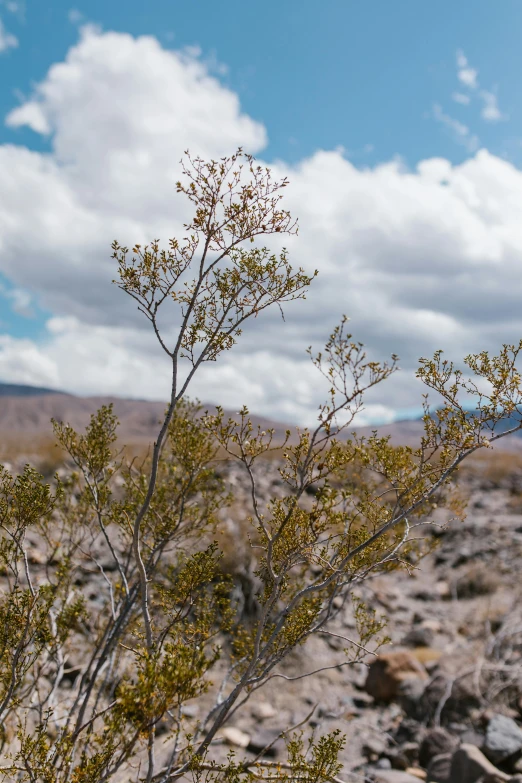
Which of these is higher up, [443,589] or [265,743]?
[443,589]

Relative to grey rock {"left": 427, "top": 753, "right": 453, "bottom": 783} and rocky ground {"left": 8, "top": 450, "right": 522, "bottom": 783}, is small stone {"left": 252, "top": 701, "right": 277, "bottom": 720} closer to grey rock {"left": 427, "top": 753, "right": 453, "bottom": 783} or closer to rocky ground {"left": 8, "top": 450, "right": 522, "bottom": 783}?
rocky ground {"left": 8, "top": 450, "right": 522, "bottom": 783}

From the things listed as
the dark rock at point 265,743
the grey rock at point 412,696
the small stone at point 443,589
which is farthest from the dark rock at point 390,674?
the small stone at point 443,589

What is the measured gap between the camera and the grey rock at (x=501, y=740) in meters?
9.29

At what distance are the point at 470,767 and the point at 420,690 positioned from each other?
11.9ft

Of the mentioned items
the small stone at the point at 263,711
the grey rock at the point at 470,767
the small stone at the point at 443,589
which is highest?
the grey rock at the point at 470,767

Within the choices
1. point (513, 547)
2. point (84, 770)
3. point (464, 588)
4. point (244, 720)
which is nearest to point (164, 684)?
point (84, 770)

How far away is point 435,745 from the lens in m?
10.1

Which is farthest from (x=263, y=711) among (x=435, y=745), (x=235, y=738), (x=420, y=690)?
(x=435, y=745)

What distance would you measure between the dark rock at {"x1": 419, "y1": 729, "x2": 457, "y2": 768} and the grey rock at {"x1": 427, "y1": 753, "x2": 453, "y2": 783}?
0.30 m

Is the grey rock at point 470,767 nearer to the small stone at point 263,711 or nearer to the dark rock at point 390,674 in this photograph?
the dark rock at point 390,674

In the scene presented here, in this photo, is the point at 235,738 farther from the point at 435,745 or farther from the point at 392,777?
the point at 435,745

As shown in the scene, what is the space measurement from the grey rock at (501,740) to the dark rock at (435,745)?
0.70m

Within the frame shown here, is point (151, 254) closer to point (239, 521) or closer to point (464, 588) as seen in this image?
point (239, 521)

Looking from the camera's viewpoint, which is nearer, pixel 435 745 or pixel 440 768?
pixel 440 768
